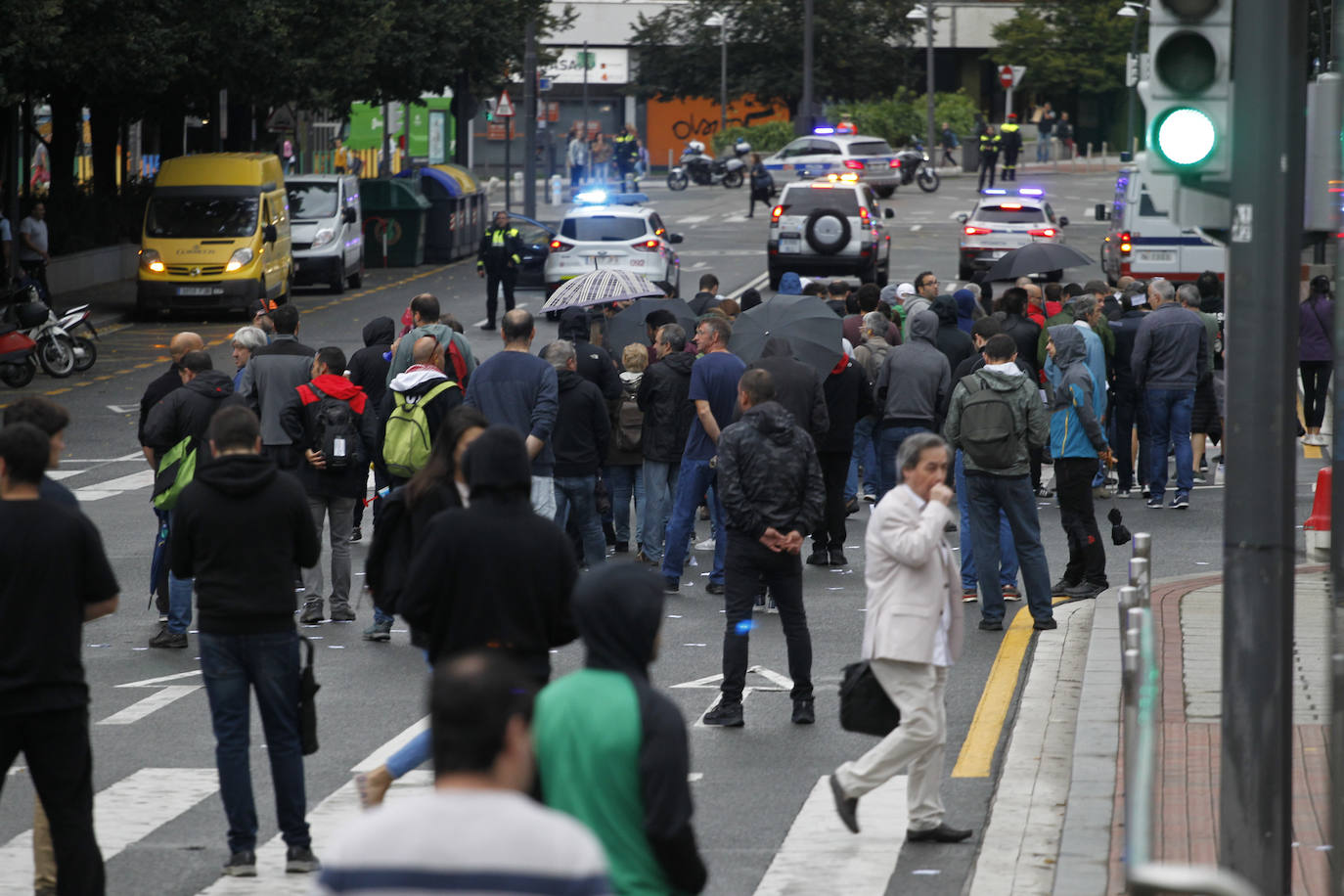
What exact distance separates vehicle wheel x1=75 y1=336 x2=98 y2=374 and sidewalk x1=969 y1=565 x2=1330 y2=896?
56.4 ft

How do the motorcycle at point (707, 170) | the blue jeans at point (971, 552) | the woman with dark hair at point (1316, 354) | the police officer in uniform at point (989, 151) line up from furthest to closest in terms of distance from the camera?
1. the motorcycle at point (707, 170)
2. the police officer in uniform at point (989, 151)
3. the woman with dark hair at point (1316, 354)
4. the blue jeans at point (971, 552)

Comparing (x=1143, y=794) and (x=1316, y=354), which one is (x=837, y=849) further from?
(x=1316, y=354)

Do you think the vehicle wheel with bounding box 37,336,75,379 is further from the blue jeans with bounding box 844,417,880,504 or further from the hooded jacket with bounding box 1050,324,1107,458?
the hooded jacket with bounding box 1050,324,1107,458

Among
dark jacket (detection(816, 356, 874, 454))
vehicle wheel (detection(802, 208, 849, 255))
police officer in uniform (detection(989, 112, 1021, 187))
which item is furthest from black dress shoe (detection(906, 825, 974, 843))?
police officer in uniform (detection(989, 112, 1021, 187))

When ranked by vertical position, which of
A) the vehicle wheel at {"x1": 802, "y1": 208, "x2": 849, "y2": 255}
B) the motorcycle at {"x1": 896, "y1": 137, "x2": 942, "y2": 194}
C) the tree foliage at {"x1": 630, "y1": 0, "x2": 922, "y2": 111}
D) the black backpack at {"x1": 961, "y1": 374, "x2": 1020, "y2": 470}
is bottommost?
the black backpack at {"x1": 961, "y1": 374, "x2": 1020, "y2": 470}

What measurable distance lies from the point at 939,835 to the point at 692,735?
6.60 feet

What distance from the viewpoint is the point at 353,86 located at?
137 feet

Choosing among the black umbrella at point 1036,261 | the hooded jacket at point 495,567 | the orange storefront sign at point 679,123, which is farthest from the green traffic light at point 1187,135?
the orange storefront sign at point 679,123

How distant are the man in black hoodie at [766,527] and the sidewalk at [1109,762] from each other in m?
1.21

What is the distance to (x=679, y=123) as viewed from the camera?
91938 millimetres

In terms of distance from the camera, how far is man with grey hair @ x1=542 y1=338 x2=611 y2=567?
1280cm

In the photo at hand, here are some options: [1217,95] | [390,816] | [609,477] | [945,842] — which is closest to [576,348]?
[609,477]

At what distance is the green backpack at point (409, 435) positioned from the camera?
11.4 m

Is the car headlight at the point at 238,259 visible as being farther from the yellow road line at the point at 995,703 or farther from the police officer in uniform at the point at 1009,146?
the police officer in uniform at the point at 1009,146
